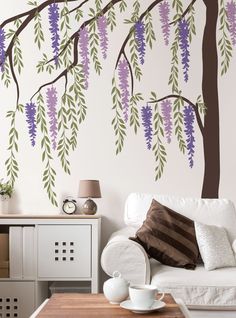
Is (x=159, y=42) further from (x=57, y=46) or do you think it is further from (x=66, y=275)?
(x=66, y=275)

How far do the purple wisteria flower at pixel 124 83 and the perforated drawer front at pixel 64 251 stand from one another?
1.05m

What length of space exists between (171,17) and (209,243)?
1.91 metres

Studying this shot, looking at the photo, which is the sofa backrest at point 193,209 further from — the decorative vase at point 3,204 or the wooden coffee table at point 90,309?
the wooden coffee table at point 90,309

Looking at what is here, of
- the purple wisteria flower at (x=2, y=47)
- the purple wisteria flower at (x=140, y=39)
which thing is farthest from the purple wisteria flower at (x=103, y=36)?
the purple wisteria flower at (x=2, y=47)

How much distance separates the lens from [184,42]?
4.21 metres

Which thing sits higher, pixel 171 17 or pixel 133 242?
pixel 171 17

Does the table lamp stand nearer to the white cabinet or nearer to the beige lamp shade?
the beige lamp shade

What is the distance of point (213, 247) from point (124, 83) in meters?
1.55

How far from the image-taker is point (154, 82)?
4195 millimetres

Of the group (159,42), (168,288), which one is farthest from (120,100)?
(168,288)

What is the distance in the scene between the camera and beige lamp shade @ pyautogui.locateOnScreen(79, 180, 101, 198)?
3.88m

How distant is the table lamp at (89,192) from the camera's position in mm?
3881

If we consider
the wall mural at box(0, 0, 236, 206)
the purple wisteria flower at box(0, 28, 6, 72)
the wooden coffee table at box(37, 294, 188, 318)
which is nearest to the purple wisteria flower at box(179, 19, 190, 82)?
the wall mural at box(0, 0, 236, 206)

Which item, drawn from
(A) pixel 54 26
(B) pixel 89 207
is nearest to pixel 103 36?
(A) pixel 54 26
